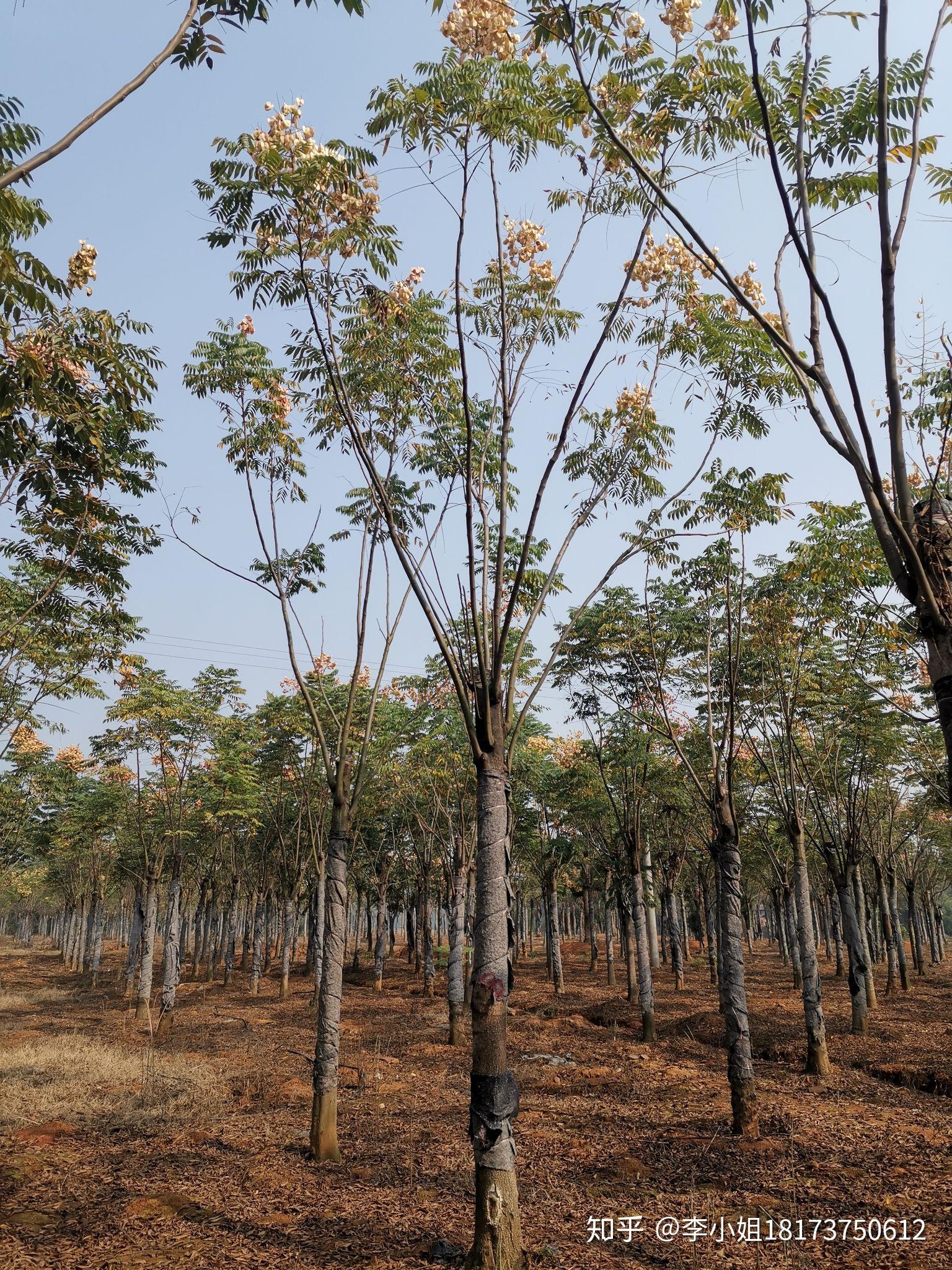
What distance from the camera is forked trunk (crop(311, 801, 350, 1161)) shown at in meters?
8.80

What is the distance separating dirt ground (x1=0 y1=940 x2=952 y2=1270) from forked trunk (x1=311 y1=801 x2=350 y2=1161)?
0.30 m

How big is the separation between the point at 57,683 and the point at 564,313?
38.5 feet

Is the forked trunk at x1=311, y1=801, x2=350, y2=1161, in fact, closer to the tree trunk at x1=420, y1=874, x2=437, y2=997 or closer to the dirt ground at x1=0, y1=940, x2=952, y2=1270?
the dirt ground at x1=0, y1=940, x2=952, y2=1270

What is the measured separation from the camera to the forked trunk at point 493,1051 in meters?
5.37

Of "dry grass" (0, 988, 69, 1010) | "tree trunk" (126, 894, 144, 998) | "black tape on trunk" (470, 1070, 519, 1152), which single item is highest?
"black tape on trunk" (470, 1070, 519, 1152)

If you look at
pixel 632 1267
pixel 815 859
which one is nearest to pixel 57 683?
pixel 632 1267

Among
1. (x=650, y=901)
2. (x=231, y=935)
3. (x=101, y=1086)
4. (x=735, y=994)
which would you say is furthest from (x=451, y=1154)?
(x=231, y=935)

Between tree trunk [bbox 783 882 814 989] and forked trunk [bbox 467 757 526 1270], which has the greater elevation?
forked trunk [bbox 467 757 526 1270]

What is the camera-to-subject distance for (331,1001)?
9.00 meters

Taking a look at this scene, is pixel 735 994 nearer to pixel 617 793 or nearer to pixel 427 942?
pixel 617 793

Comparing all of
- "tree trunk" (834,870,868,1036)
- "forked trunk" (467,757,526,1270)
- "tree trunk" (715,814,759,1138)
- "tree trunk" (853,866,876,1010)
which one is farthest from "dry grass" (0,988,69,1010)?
"forked trunk" (467,757,526,1270)

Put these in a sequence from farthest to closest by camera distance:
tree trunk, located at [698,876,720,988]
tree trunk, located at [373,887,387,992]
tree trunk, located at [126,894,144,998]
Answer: tree trunk, located at [698,876,720,988], tree trunk, located at [126,894,144,998], tree trunk, located at [373,887,387,992]

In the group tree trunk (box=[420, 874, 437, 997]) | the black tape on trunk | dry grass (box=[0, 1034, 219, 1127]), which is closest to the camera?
the black tape on trunk

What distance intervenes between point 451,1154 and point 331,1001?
8.58ft
